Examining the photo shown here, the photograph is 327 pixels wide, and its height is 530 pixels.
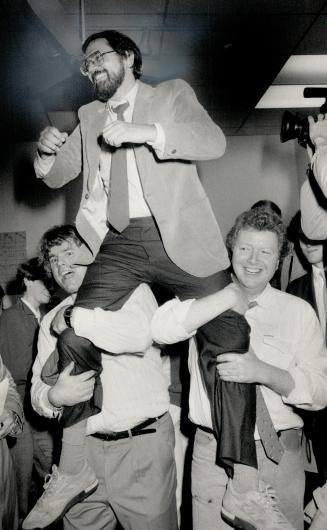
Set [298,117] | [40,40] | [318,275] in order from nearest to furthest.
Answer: [298,117] → [318,275] → [40,40]

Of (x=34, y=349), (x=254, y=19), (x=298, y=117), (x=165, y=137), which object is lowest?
(x=34, y=349)

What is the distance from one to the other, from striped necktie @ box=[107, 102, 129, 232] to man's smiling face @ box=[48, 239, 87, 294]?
1.93ft

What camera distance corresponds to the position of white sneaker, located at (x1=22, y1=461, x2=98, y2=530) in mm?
1835

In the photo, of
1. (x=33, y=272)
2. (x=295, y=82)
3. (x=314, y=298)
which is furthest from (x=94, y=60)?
(x=295, y=82)

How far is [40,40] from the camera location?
11.1 feet

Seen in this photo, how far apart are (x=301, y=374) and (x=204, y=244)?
64 cm

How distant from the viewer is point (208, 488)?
6.35ft

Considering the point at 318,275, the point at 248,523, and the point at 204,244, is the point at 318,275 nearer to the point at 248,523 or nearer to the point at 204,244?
the point at 204,244

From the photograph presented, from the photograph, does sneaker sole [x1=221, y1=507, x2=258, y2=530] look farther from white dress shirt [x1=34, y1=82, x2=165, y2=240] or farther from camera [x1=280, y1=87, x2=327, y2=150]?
camera [x1=280, y1=87, x2=327, y2=150]

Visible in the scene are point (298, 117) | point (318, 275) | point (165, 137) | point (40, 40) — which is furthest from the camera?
point (40, 40)

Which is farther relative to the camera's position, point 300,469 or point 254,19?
point 254,19

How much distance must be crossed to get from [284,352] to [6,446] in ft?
4.02

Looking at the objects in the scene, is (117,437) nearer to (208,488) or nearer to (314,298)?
(208,488)

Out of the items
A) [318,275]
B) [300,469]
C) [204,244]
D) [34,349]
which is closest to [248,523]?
[300,469]
